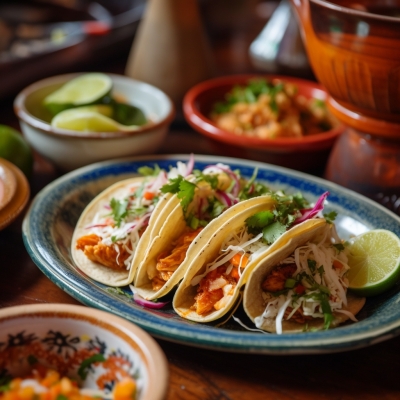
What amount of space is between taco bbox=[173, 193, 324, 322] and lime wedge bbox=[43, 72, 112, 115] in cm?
108

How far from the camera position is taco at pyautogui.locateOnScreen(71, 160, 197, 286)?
4.74 ft

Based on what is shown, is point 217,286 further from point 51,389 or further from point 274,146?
point 274,146

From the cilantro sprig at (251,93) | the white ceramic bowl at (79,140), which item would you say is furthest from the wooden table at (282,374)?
the cilantro sprig at (251,93)

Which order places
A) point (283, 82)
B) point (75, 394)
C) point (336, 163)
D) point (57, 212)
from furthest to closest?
point (283, 82) → point (336, 163) → point (57, 212) → point (75, 394)

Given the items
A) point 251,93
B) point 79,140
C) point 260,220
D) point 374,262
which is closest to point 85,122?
point 79,140

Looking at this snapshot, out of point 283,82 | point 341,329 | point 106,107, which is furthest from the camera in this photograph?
point 283,82

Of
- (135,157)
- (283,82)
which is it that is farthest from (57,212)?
(283,82)

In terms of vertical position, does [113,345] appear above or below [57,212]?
above

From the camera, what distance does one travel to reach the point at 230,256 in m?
1.34

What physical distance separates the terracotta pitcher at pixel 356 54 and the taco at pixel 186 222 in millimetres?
439

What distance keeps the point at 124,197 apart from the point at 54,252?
12.2 inches

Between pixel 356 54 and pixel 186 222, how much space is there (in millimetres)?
711

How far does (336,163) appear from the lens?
1.92m

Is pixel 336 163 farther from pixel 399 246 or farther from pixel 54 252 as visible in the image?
pixel 54 252
